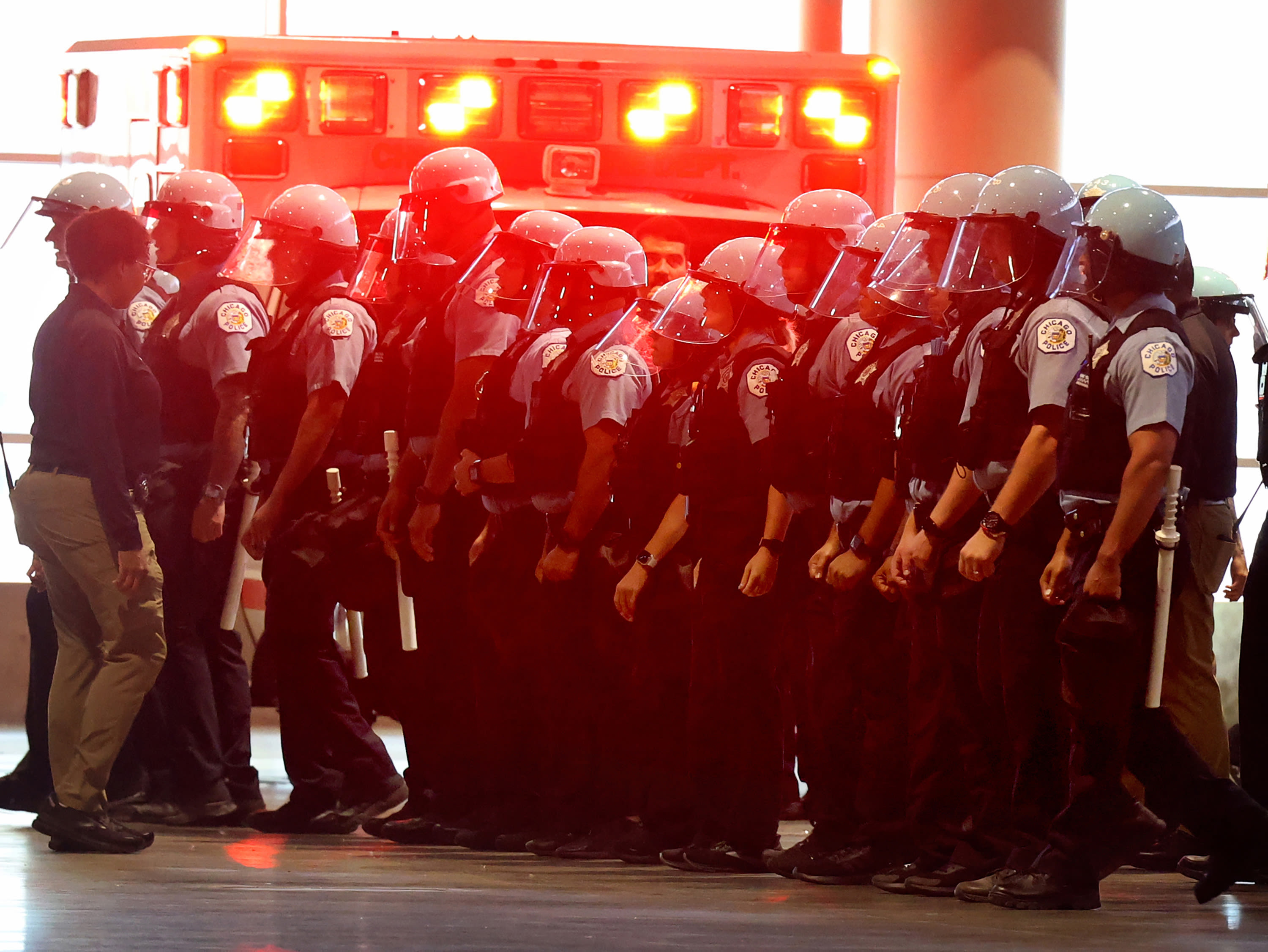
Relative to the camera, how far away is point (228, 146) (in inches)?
262

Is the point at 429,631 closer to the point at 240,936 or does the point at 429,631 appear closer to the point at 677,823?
the point at 677,823

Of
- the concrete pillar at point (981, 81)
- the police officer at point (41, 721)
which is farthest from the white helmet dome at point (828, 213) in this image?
the concrete pillar at point (981, 81)

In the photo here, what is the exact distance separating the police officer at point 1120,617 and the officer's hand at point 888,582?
442mm

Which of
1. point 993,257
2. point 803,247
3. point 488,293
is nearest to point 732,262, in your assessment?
point 803,247

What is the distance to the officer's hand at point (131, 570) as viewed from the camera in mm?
4809

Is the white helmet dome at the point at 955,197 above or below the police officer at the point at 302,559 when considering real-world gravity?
above

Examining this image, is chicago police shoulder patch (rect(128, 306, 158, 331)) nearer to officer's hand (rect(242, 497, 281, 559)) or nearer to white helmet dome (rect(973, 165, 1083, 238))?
officer's hand (rect(242, 497, 281, 559))

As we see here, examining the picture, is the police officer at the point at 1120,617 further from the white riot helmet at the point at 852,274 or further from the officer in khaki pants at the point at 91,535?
the officer in khaki pants at the point at 91,535

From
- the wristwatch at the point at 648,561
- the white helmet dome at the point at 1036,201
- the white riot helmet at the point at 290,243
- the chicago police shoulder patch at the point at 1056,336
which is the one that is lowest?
the wristwatch at the point at 648,561

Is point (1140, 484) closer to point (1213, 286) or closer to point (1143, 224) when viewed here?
point (1143, 224)

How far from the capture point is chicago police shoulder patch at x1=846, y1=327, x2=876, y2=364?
4.71 m

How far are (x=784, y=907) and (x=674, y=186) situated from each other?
10.5 feet

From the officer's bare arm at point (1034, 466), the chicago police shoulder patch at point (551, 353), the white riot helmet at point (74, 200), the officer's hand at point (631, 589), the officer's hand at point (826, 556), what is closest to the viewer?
the officer's bare arm at point (1034, 466)

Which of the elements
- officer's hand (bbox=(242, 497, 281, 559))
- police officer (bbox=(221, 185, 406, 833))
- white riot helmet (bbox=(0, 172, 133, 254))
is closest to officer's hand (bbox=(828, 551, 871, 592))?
police officer (bbox=(221, 185, 406, 833))
